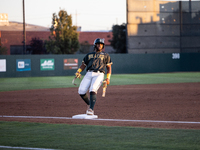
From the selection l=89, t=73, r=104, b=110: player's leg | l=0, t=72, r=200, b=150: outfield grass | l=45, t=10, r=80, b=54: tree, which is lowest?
l=0, t=72, r=200, b=150: outfield grass

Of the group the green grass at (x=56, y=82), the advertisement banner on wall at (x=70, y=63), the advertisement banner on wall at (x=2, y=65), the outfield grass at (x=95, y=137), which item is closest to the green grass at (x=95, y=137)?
the outfield grass at (x=95, y=137)

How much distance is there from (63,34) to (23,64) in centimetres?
1421

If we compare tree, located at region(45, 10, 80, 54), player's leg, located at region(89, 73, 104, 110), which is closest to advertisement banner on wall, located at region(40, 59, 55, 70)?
tree, located at region(45, 10, 80, 54)

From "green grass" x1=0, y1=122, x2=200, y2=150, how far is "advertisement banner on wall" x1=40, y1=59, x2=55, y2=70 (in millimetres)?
25167

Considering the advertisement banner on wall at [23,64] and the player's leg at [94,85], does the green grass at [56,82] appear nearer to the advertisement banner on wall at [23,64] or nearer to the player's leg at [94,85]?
the advertisement banner on wall at [23,64]

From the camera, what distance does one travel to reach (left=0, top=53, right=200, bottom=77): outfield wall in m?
30.3

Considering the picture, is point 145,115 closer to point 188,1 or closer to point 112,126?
point 112,126

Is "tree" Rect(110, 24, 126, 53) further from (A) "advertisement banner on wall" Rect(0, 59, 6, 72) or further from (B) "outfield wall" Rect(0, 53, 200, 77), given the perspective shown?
(A) "advertisement banner on wall" Rect(0, 59, 6, 72)

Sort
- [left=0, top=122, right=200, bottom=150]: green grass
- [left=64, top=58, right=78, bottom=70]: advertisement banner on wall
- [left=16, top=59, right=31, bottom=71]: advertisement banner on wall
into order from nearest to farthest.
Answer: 1. [left=0, top=122, right=200, bottom=150]: green grass
2. [left=16, top=59, right=31, bottom=71]: advertisement banner on wall
3. [left=64, top=58, right=78, bottom=70]: advertisement banner on wall

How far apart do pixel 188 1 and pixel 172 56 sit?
20.6 ft

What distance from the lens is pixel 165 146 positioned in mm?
4750

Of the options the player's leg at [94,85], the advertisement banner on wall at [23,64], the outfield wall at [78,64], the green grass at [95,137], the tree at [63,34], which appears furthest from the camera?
the tree at [63,34]

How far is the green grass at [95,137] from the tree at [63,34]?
124 feet

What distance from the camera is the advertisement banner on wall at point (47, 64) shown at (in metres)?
31.4
